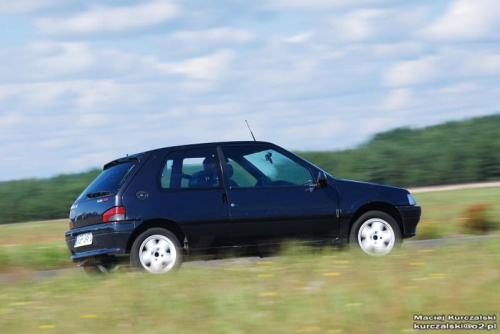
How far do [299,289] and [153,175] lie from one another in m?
3.23

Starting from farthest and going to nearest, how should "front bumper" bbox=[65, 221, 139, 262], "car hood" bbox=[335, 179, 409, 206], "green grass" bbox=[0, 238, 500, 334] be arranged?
"car hood" bbox=[335, 179, 409, 206] → "front bumper" bbox=[65, 221, 139, 262] → "green grass" bbox=[0, 238, 500, 334]

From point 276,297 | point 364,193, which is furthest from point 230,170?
point 276,297

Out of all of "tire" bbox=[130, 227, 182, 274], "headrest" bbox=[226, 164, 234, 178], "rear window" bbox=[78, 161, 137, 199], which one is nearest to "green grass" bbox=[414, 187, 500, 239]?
"headrest" bbox=[226, 164, 234, 178]

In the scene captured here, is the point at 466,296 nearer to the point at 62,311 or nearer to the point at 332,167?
the point at 62,311

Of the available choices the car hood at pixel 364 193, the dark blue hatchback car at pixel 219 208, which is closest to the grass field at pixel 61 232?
the dark blue hatchback car at pixel 219 208

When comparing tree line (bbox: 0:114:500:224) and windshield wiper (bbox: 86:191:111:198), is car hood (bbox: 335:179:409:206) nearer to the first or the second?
windshield wiper (bbox: 86:191:111:198)

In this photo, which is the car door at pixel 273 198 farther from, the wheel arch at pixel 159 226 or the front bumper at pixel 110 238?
the front bumper at pixel 110 238

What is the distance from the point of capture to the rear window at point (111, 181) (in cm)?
1098

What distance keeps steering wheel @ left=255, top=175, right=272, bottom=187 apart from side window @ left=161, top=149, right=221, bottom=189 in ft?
1.60

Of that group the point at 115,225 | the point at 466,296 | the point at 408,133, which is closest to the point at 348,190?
the point at 115,225

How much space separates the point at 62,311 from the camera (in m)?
8.27

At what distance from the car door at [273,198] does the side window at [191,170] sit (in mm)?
148

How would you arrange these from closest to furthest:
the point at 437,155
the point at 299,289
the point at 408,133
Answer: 1. the point at 299,289
2. the point at 437,155
3. the point at 408,133

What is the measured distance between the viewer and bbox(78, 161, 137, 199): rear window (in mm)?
10984
